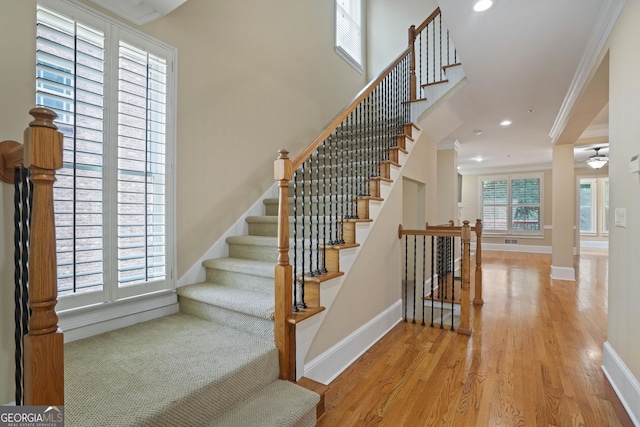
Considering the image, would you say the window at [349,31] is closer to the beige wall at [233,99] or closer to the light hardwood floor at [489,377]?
the beige wall at [233,99]

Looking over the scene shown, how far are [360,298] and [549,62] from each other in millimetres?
2825

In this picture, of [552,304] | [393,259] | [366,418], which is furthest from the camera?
[552,304]

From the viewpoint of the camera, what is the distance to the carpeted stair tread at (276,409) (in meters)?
1.47

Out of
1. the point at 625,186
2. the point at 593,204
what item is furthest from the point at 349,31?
the point at 593,204

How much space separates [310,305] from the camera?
207 centimetres

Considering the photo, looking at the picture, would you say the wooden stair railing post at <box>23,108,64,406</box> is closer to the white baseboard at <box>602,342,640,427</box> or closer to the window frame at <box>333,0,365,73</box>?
the white baseboard at <box>602,342,640,427</box>

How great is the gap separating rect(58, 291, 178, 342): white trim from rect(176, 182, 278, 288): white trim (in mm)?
189

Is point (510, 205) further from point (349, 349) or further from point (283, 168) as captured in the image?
point (283, 168)

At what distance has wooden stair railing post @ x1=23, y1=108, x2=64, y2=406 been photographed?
0.94 m

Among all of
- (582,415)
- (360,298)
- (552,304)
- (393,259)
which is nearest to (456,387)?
(582,415)

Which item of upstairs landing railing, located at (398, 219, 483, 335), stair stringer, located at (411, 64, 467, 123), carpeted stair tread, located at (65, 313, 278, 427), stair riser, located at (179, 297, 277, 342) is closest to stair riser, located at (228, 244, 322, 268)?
stair riser, located at (179, 297, 277, 342)

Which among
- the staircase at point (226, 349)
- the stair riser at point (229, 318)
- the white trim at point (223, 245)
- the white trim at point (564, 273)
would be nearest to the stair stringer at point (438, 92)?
the staircase at point (226, 349)

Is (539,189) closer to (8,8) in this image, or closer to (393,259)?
(393,259)

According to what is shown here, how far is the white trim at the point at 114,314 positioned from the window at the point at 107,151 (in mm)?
52
